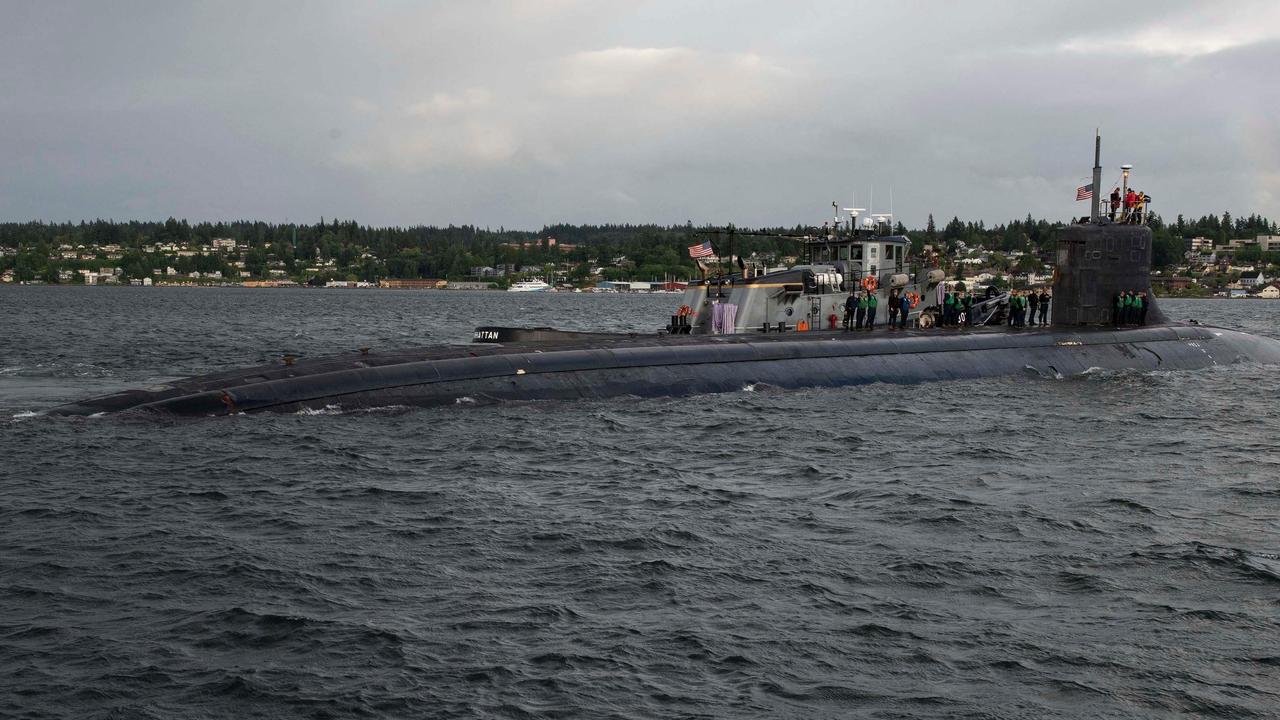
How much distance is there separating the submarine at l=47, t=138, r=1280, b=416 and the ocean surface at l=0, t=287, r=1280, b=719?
1.26 metres

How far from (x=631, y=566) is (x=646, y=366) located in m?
15.8

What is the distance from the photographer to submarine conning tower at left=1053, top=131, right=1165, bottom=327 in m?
41.2

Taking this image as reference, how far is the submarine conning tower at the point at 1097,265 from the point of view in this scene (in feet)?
135

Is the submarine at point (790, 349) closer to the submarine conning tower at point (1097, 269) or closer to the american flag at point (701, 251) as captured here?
the submarine conning tower at point (1097, 269)

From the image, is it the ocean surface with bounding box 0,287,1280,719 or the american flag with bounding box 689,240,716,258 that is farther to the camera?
the american flag with bounding box 689,240,716,258

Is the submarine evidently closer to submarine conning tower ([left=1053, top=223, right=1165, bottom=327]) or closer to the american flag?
submarine conning tower ([left=1053, top=223, right=1165, bottom=327])

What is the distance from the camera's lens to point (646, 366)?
31125 mm

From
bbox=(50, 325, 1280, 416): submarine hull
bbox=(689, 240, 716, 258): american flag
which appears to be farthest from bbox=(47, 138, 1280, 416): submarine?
bbox=(689, 240, 716, 258): american flag

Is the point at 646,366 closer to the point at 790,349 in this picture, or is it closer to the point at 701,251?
the point at 790,349

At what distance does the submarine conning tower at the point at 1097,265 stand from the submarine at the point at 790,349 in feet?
0.16

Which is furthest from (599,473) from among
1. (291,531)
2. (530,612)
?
(530,612)

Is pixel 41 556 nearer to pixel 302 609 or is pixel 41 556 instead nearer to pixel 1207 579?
pixel 302 609

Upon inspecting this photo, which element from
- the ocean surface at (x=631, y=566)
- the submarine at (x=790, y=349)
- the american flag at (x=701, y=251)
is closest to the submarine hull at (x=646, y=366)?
the submarine at (x=790, y=349)

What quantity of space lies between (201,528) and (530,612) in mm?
6322
